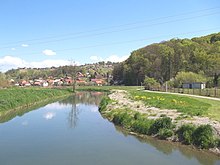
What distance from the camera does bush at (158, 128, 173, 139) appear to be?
1988 cm

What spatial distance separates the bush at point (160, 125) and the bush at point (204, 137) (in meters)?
2.70

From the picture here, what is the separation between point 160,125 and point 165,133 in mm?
1050

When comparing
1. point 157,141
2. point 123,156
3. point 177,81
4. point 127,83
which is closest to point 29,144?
point 123,156

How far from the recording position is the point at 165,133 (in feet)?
66.1

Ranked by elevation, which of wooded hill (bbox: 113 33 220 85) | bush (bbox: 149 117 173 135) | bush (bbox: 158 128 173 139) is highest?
wooded hill (bbox: 113 33 220 85)

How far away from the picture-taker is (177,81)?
70.8 m

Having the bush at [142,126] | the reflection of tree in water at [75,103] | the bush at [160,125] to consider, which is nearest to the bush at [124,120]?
the bush at [142,126]

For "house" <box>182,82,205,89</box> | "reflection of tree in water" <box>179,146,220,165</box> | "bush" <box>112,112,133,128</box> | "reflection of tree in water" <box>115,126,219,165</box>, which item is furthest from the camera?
"house" <box>182,82,205,89</box>

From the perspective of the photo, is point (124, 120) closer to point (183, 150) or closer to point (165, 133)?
point (165, 133)

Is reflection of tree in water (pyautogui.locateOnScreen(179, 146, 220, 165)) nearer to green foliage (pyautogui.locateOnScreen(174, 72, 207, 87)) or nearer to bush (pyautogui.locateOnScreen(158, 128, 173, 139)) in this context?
bush (pyautogui.locateOnScreen(158, 128, 173, 139))

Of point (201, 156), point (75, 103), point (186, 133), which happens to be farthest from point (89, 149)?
point (75, 103)

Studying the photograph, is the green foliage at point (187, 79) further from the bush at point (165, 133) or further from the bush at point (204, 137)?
the bush at point (204, 137)

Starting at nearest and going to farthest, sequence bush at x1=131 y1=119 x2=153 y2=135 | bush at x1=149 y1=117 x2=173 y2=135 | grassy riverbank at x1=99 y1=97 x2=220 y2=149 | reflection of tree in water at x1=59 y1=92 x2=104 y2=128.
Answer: grassy riverbank at x1=99 y1=97 x2=220 y2=149 → bush at x1=149 y1=117 x2=173 y2=135 → bush at x1=131 y1=119 x2=153 y2=135 → reflection of tree in water at x1=59 y1=92 x2=104 y2=128

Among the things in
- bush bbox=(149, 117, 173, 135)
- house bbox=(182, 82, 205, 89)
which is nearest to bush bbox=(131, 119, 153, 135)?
bush bbox=(149, 117, 173, 135)
